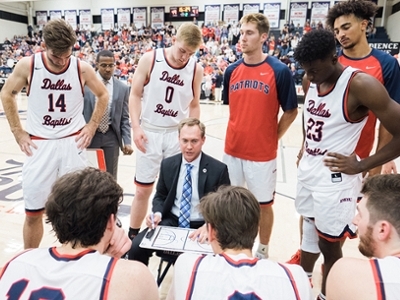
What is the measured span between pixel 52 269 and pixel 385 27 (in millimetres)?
26557

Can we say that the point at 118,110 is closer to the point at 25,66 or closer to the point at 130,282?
the point at 25,66

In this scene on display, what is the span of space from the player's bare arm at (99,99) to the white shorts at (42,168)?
15cm

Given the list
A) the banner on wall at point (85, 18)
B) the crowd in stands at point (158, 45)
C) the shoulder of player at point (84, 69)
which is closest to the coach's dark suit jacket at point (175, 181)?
the shoulder of player at point (84, 69)

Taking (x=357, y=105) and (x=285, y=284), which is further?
(x=357, y=105)

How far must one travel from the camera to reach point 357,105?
2166 mm

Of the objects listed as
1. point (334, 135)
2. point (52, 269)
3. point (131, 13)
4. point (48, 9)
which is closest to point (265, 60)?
point (334, 135)

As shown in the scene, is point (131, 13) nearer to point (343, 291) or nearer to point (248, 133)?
point (248, 133)

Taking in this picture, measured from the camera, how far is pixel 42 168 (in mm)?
2844

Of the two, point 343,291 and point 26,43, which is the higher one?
point 26,43

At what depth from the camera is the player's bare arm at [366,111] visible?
6.73ft

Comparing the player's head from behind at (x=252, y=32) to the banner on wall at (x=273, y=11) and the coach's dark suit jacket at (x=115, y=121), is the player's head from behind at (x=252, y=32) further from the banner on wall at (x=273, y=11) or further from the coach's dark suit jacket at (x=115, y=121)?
the banner on wall at (x=273, y=11)

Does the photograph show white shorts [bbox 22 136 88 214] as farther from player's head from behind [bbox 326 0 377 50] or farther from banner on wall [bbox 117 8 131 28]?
banner on wall [bbox 117 8 131 28]

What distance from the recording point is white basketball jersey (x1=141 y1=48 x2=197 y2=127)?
3.30 meters

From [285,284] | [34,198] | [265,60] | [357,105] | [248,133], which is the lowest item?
[34,198]
